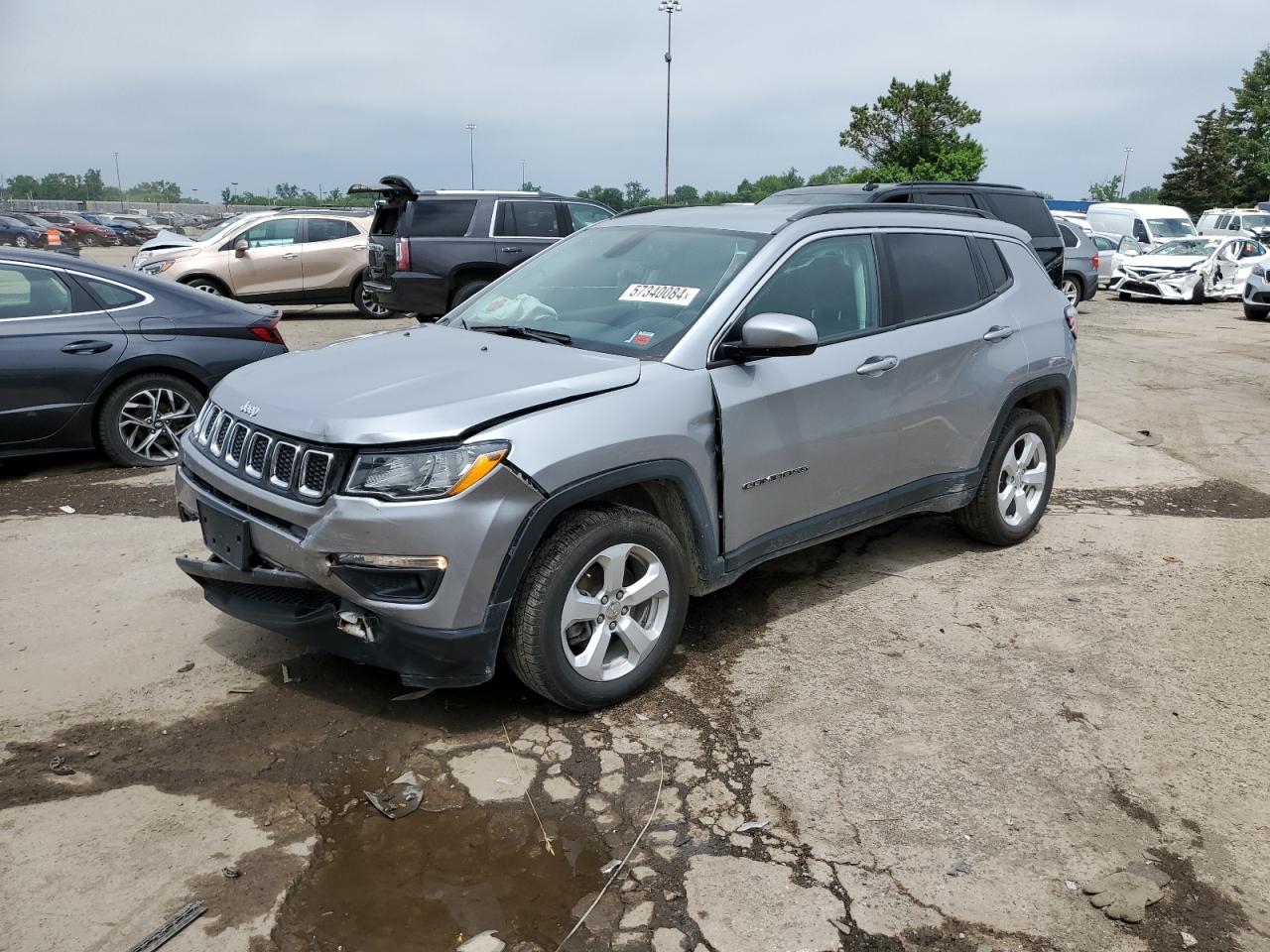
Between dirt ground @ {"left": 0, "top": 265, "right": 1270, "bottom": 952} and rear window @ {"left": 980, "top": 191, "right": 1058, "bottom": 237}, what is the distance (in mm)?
7314

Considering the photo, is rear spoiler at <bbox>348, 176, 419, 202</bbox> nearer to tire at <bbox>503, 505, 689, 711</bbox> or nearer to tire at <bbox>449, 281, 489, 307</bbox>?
tire at <bbox>449, 281, 489, 307</bbox>

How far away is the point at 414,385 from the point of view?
12.1 ft

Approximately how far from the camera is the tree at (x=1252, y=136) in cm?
6188

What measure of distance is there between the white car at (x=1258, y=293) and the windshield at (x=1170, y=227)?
287 inches

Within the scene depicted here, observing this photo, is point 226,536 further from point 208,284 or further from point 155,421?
point 208,284

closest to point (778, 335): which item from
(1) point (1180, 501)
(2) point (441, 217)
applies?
(1) point (1180, 501)

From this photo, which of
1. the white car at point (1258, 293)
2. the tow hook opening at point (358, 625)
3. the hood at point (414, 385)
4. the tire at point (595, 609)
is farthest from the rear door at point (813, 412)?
the white car at point (1258, 293)

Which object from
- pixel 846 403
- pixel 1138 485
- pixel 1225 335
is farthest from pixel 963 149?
pixel 846 403

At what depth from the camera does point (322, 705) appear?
393 cm

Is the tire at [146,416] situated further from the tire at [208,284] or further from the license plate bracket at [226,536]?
the tire at [208,284]

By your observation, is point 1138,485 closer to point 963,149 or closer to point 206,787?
point 206,787

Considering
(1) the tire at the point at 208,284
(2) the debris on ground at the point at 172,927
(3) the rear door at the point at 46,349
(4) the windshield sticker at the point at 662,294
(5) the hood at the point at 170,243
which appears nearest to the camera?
(2) the debris on ground at the point at 172,927

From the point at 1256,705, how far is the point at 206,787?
379 centimetres

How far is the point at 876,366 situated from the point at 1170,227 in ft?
83.1
